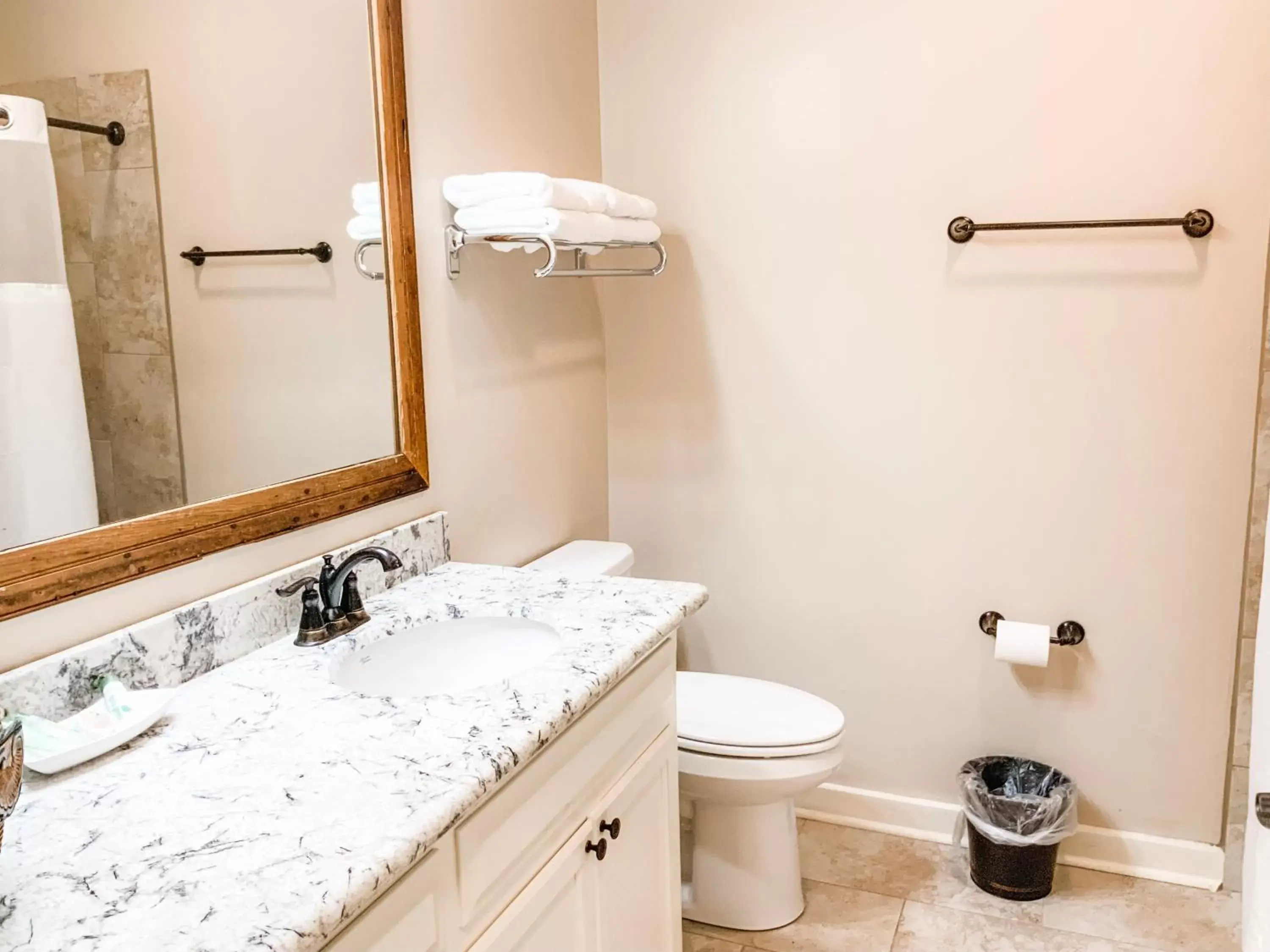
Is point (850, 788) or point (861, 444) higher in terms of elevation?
point (861, 444)

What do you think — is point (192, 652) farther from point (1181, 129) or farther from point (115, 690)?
point (1181, 129)

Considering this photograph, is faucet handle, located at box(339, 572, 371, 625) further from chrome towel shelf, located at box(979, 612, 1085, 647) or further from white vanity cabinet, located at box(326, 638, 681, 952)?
chrome towel shelf, located at box(979, 612, 1085, 647)

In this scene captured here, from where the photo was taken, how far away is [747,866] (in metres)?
2.12

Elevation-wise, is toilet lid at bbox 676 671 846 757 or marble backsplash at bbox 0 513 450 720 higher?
marble backsplash at bbox 0 513 450 720

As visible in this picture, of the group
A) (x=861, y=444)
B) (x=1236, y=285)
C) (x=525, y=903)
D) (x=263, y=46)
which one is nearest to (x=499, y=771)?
(x=525, y=903)

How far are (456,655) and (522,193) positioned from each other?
84 cm

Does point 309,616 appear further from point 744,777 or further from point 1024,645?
point 1024,645

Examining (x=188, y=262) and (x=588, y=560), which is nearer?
(x=188, y=262)

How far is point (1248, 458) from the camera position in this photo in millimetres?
2062

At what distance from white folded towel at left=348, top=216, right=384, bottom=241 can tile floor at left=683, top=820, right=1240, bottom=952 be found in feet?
5.13

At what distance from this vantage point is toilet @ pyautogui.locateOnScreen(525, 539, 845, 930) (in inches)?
78.0

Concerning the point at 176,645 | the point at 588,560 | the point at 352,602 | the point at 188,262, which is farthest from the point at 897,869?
the point at 188,262

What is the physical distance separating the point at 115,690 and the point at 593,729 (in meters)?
0.60

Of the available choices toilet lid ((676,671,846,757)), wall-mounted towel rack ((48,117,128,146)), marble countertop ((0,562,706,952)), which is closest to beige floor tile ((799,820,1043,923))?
toilet lid ((676,671,846,757))
